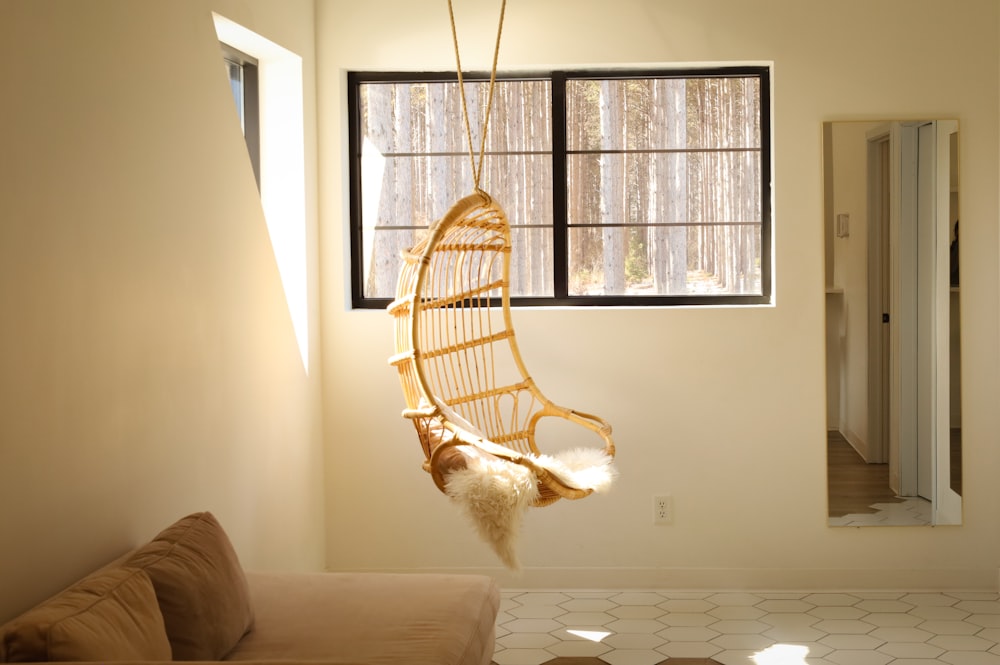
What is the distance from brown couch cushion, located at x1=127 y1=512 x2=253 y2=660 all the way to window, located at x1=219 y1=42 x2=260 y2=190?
Result: 170 cm

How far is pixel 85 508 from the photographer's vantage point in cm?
236

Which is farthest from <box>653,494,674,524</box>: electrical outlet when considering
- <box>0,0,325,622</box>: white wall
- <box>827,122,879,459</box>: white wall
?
<box>0,0,325,622</box>: white wall

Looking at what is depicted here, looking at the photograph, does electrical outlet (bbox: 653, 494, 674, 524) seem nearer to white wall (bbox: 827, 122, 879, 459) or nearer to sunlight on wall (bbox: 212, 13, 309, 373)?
white wall (bbox: 827, 122, 879, 459)

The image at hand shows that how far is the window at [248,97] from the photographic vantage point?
12.6 ft

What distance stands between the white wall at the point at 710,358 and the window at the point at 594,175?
12cm

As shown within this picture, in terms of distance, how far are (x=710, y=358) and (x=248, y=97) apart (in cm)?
202

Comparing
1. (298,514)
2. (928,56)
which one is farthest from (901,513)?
(298,514)

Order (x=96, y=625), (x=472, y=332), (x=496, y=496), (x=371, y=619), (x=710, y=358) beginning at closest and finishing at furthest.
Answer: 1. (x=96, y=625)
2. (x=371, y=619)
3. (x=496, y=496)
4. (x=472, y=332)
5. (x=710, y=358)

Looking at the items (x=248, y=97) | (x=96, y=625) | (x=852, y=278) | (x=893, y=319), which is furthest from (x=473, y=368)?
(x=96, y=625)

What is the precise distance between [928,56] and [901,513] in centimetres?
175

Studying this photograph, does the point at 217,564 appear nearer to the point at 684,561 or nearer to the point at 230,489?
the point at 230,489

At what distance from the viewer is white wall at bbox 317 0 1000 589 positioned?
4023 mm

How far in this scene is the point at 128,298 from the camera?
102 inches

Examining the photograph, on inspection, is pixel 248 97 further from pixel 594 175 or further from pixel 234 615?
pixel 234 615
